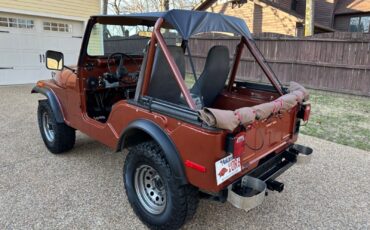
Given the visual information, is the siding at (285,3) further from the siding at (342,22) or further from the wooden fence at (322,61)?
the wooden fence at (322,61)

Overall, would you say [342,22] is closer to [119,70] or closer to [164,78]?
[119,70]

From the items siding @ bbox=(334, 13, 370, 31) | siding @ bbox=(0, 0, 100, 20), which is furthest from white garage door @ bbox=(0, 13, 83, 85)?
siding @ bbox=(334, 13, 370, 31)

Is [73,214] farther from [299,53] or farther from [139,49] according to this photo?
[299,53]

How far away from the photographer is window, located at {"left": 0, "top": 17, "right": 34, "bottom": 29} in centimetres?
969

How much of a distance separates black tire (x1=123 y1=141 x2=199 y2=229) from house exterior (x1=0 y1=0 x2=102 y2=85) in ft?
31.0

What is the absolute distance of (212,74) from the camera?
320cm

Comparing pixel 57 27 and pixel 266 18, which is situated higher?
pixel 266 18

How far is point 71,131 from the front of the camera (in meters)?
4.11

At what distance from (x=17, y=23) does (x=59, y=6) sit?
1.60 m

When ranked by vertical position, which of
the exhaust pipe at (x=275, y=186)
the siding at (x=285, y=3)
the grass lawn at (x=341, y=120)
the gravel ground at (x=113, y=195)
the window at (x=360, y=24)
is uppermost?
the siding at (x=285, y=3)

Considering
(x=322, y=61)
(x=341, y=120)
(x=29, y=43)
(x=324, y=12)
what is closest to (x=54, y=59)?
(x=341, y=120)

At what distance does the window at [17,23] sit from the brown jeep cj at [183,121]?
7557 mm

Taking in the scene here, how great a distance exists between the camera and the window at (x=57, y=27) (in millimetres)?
10732

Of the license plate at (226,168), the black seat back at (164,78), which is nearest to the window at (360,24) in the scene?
the black seat back at (164,78)
